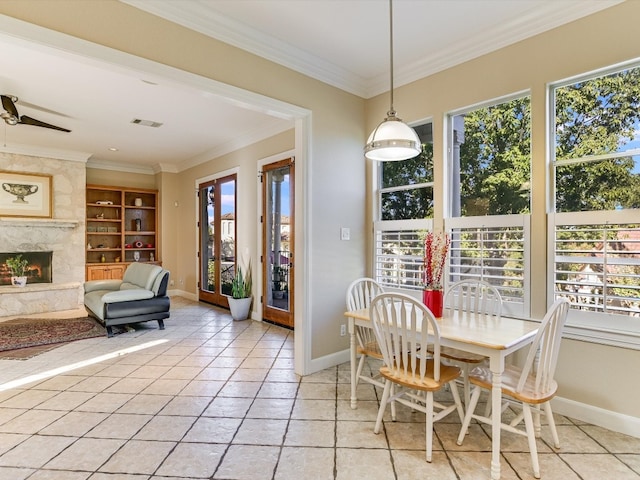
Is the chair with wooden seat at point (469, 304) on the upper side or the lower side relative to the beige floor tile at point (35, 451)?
upper

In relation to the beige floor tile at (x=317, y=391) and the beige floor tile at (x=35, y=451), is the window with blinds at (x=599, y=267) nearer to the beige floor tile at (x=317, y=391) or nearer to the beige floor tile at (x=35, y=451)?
the beige floor tile at (x=317, y=391)

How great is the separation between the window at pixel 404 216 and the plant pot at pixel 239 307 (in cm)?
247

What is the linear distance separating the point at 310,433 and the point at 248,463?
18.0 inches

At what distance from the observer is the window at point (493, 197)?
277 centimetres

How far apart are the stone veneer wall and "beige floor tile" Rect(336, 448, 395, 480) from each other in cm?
625

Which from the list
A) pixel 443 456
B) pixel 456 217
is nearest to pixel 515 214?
pixel 456 217

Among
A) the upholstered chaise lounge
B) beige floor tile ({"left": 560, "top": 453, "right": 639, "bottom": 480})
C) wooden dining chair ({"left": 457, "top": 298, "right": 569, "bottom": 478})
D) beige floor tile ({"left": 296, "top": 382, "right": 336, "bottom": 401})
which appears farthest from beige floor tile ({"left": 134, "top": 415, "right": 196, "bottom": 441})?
the upholstered chaise lounge

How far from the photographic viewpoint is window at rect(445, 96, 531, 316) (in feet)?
9.07

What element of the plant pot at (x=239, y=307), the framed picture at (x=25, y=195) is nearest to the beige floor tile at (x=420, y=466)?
the plant pot at (x=239, y=307)

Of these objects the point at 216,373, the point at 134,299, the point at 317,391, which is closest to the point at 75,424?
the point at 216,373

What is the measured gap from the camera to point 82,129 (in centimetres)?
518

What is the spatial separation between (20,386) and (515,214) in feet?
14.7

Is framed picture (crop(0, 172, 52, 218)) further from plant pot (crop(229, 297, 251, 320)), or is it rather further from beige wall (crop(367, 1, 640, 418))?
beige wall (crop(367, 1, 640, 418))

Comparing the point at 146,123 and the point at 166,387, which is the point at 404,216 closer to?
the point at 166,387
